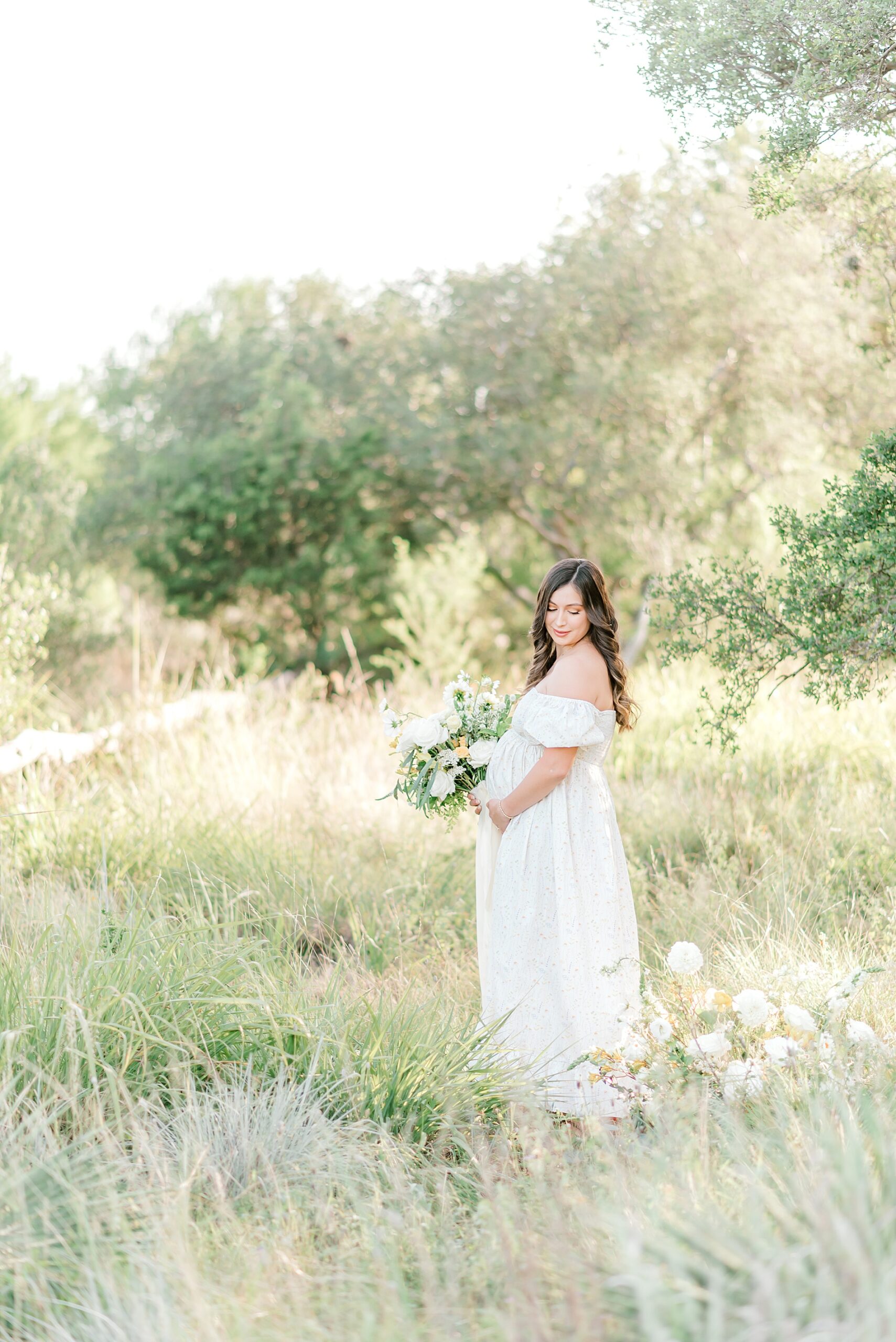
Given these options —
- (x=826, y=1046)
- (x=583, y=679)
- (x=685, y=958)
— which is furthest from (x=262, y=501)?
(x=826, y=1046)

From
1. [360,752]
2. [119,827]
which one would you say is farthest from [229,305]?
[119,827]

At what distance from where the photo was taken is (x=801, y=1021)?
3365mm

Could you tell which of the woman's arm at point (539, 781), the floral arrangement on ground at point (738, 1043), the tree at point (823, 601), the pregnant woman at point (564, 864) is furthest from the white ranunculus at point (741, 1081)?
the tree at point (823, 601)

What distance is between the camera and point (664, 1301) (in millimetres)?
1877

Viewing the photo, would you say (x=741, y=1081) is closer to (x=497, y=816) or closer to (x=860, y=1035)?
(x=860, y=1035)

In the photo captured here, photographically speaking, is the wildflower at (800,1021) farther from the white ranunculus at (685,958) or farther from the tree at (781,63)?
the tree at (781,63)

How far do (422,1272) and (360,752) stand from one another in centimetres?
532

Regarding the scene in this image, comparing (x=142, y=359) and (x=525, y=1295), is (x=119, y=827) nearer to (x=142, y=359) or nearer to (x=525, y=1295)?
(x=525, y=1295)

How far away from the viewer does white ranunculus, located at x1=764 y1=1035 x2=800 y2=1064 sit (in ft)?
10.7

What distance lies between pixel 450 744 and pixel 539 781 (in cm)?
43

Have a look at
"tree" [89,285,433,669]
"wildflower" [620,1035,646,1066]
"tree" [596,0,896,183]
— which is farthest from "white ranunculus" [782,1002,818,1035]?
"tree" [89,285,433,669]

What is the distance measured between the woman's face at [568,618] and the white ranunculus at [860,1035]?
61.2 inches

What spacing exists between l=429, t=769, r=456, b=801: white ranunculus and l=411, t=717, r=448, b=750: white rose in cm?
12

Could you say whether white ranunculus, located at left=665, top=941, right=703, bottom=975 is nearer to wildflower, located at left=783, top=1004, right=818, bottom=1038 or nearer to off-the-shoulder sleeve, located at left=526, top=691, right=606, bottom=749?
wildflower, located at left=783, top=1004, right=818, bottom=1038
